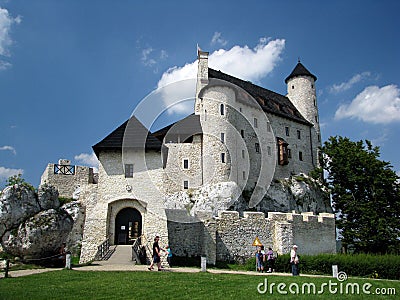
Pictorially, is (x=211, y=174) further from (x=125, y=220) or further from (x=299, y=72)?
(x=299, y=72)

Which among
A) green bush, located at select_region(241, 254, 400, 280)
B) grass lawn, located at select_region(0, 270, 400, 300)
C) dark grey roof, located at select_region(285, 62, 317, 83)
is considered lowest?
green bush, located at select_region(241, 254, 400, 280)

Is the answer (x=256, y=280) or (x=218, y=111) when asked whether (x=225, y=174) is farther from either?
(x=256, y=280)

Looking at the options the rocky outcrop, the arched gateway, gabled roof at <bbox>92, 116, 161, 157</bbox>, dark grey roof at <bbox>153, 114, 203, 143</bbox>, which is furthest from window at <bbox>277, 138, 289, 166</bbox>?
the rocky outcrop

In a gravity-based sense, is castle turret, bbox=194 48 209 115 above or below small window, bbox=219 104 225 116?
above

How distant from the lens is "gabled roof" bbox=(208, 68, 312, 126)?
144ft

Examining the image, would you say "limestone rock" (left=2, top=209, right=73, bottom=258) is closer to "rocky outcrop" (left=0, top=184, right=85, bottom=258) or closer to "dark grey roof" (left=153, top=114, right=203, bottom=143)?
"rocky outcrop" (left=0, top=184, right=85, bottom=258)

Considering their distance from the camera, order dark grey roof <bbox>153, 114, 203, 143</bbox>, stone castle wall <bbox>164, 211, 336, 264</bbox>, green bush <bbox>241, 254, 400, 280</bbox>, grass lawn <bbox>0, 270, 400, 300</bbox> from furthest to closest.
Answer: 1. dark grey roof <bbox>153, 114, 203, 143</bbox>
2. stone castle wall <bbox>164, 211, 336, 264</bbox>
3. green bush <bbox>241, 254, 400, 280</bbox>
4. grass lawn <bbox>0, 270, 400, 300</bbox>

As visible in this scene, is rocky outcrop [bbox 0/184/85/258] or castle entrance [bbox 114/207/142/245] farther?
castle entrance [bbox 114/207/142/245]

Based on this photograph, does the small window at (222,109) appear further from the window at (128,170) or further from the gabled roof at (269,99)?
the window at (128,170)

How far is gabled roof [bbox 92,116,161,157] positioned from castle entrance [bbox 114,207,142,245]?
12.6 ft

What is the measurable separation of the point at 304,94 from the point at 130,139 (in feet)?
115

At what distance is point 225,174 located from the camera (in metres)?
36.0

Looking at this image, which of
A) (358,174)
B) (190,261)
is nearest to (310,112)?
(358,174)

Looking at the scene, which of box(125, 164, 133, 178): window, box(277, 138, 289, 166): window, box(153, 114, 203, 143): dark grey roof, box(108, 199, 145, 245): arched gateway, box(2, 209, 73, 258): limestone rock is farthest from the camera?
box(277, 138, 289, 166): window
